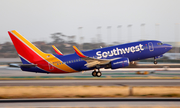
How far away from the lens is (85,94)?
25.4 m

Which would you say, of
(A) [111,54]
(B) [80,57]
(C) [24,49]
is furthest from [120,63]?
(C) [24,49]

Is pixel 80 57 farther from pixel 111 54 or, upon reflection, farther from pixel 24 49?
pixel 24 49

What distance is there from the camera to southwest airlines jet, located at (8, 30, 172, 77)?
122 ft

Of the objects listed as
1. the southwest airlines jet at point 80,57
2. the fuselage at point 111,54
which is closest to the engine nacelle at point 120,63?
the southwest airlines jet at point 80,57

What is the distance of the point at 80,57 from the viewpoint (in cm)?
3722

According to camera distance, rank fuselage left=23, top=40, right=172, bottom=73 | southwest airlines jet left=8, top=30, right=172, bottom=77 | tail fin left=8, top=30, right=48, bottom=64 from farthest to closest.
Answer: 1. fuselage left=23, top=40, right=172, bottom=73
2. southwest airlines jet left=8, top=30, right=172, bottom=77
3. tail fin left=8, top=30, right=48, bottom=64

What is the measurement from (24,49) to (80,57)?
9233 mm

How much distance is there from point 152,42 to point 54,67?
57.0ft

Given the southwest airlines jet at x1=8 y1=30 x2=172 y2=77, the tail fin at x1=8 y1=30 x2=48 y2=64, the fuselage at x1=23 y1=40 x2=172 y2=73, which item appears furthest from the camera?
the fuselage at x1=23 y1=40 x2=172 y2=73

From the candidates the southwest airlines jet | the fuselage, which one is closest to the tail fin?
the southwest airlines jet

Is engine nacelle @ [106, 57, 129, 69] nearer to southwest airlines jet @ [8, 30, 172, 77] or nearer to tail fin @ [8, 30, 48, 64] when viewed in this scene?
southwest airlines jet @ [8, 30, 172, 77]

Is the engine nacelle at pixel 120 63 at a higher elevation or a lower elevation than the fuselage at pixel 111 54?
lower

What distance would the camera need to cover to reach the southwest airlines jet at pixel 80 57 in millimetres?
37219

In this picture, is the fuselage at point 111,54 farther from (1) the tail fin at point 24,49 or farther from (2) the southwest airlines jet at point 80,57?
(1) the tail fin at point 24,49
